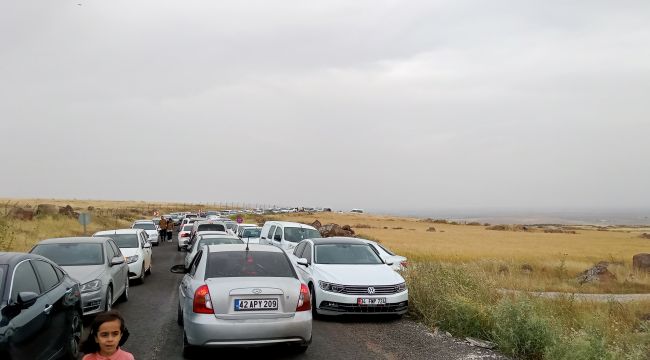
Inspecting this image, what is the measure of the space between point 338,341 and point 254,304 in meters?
2.32

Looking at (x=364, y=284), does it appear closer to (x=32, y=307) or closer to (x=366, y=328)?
(x=366, y=328)

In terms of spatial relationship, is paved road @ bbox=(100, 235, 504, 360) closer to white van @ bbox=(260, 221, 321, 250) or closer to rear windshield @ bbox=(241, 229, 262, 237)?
white van @ bbox=(260, 221, 321, 250)

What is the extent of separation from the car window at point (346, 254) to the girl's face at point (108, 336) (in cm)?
839

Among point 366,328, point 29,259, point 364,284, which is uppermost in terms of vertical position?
point 29,259

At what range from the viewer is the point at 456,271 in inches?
486

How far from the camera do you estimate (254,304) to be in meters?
7.23

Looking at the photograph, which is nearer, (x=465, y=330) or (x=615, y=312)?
(x=465, y=330)

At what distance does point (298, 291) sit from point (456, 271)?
5.84m

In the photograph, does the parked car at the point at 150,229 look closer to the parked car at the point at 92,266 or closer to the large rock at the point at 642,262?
the parked car at the point at 92,266

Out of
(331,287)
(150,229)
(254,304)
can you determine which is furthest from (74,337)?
(150,229)

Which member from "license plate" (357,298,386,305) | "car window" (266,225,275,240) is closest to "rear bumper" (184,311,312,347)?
"license plate" (357,298,386,305)

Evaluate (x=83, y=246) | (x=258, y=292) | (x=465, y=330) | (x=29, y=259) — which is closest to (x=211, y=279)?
(x=258, y=292)

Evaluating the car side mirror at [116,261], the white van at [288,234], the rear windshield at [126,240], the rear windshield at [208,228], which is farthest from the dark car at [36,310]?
the rear windshield at [208,228]

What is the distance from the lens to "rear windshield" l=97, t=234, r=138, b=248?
17.4 metres
